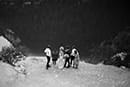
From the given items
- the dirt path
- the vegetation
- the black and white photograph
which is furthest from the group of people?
the black and white photograph

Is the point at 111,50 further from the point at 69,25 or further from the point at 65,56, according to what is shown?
the point at 65,56

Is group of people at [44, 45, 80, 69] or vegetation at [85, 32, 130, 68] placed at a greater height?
group of people at [44, 45, 80, 69]

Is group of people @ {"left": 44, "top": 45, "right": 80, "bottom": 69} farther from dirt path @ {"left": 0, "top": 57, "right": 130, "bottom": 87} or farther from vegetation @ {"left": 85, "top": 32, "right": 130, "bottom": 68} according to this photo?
vegetation @ {"left": 85, "top": 32, "right": 130, "bottom": 68}

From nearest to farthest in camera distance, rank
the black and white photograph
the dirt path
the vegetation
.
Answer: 1. the dirt path
2. the vegetation
3. the black and white photograph

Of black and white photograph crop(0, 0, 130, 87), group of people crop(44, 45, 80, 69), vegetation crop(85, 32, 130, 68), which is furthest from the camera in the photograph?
black and white photograph crop(0, 0, 130, 87)

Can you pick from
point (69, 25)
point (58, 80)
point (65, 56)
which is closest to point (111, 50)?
point (69, 25)

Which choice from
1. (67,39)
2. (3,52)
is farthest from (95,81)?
(67,39)

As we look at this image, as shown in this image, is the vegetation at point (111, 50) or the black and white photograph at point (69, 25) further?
the black and white photograph at point (69, 25)

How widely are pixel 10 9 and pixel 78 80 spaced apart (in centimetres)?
3439

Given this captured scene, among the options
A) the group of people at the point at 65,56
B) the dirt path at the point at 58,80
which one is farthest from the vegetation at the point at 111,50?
the dirt path at the point at 58,80

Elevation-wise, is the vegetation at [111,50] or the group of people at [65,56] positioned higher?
the group of people at [65,56]

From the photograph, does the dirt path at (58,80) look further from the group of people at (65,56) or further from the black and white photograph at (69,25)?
the black and white photograph at (69,25)

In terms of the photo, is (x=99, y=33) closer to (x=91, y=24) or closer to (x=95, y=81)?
(x=91, y=24)

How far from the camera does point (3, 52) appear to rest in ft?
37.1
